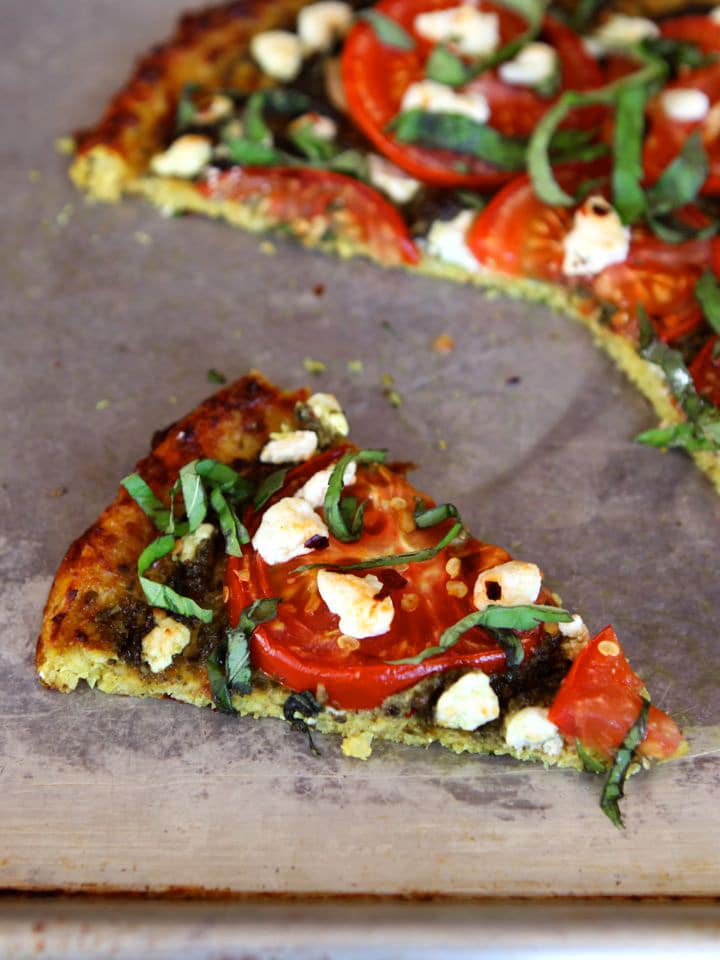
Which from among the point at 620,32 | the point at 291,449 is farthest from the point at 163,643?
the point at 620,32

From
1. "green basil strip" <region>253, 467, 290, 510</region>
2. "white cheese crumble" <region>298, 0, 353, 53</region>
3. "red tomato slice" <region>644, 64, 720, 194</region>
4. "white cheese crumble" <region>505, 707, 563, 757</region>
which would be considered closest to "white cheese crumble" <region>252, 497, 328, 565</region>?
"green basil strip" <region>253, 467, 290, 510</region>

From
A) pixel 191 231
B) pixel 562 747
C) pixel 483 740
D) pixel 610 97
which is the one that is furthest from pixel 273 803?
pixel 610 97

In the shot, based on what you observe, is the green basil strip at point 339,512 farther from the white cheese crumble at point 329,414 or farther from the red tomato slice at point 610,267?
the red tomato slice at point 610,267

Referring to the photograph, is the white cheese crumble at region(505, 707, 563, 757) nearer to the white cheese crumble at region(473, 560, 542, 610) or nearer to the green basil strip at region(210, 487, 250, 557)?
the white cheese crumble at region(473, 560, 542, 610)

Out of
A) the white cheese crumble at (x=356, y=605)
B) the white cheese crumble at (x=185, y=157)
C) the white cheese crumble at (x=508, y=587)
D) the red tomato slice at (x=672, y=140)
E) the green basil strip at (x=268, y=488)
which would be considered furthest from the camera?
the white cheese crumble at (x=185, y=157)

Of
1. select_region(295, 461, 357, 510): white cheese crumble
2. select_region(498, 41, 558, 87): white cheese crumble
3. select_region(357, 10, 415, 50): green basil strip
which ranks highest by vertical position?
select_region(357, 10, 415, 50): green basil strip

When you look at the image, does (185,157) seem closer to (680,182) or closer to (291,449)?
(291,449)

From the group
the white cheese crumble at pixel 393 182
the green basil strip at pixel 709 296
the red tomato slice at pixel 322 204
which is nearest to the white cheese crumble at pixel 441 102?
the white cheese crumble at pixel 393 182

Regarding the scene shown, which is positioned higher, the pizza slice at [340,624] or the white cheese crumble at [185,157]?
the white cheese crumble at [185,157]
